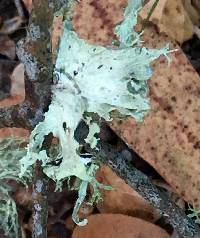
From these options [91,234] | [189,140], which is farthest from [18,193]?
[189,140]

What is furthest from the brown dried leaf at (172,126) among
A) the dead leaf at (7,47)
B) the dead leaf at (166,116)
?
the dead leaf at (7,47)

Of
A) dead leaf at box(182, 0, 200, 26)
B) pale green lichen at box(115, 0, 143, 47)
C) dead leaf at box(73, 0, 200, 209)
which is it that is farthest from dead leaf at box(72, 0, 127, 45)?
pale green lichen at box(115, 0, 143, 47)

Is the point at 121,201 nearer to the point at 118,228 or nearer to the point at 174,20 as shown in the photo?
the point at 118,228

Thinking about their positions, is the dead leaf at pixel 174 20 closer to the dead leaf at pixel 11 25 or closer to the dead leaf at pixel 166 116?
the dead leaf at pixel 166 116

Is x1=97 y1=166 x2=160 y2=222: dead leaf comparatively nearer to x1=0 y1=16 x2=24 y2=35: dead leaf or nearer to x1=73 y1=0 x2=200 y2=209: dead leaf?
x1=73 y1=0 x2=200 y2=209: dead leaf

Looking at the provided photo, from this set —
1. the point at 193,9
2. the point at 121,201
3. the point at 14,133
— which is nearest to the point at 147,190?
the point at 121,201

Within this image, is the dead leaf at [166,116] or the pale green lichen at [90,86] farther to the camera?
the dead leaf at [166,116]
